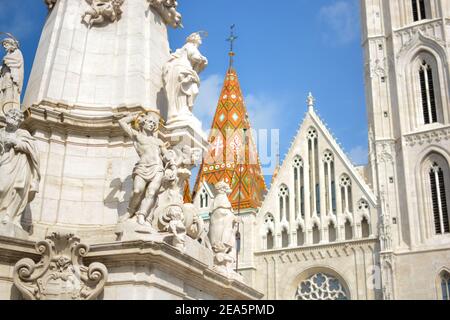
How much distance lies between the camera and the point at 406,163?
105 feet

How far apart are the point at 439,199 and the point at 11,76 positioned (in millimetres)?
27651

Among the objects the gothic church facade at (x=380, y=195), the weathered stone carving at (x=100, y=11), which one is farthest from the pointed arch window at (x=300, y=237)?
the weathered stone carving at (x=100, y=11)

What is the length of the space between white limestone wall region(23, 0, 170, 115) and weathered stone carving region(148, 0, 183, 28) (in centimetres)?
15

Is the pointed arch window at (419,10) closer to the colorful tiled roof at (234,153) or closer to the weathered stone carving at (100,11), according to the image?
the colorful tiled roof at (234,153)

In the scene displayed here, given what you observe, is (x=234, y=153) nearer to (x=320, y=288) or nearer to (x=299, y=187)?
(x=299, y=187)

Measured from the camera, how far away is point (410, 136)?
32.6 meters

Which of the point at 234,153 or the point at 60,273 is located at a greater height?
the point at 234,153

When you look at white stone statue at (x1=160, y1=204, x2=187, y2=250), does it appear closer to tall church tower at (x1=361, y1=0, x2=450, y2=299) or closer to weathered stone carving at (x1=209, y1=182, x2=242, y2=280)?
weathered stone carving at (x1=209, y1=182, x2=242, y2=280)

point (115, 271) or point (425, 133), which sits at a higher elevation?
point (425, 133)

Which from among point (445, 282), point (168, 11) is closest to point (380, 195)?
point (445, 282)
